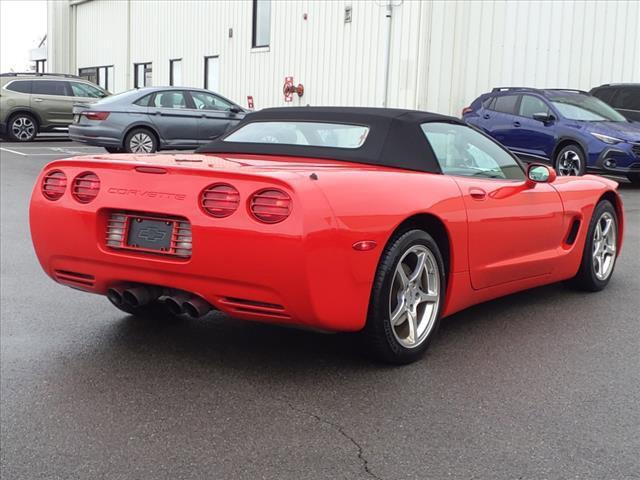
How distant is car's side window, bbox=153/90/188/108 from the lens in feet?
55.0

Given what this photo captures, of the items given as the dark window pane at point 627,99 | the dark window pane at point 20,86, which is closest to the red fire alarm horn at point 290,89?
the dark window pane at point 20,86

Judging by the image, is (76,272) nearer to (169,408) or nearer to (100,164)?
(100,164)

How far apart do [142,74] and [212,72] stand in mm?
5653

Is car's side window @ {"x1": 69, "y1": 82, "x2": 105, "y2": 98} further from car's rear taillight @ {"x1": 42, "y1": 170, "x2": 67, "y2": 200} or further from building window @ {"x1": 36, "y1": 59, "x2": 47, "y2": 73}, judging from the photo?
building window @ {"x1": 36, "y1": 59, "x2": 47, "y2": 73}

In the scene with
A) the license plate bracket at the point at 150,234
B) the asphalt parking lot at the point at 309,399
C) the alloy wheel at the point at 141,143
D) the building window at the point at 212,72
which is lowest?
the asphalt parking lot at the point at 309,399

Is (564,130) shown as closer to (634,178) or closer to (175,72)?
(634,178)

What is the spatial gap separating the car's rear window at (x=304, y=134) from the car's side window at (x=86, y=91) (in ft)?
59.1

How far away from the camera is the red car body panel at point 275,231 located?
3725 millimetres

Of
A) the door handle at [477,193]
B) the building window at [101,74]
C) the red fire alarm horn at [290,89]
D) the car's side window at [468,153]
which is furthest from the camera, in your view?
the building window at [101,74]

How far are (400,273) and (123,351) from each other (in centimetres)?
149

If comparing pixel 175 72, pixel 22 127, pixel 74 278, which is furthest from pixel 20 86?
pixel 74 278

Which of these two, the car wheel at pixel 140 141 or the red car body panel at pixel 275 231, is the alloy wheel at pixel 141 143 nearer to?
the car wheel at pixel 140 141

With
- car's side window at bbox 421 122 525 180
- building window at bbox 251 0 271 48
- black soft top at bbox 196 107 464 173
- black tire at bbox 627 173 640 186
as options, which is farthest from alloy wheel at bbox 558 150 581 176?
building window at bbox 251 0 271 48

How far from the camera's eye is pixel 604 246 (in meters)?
6.20
